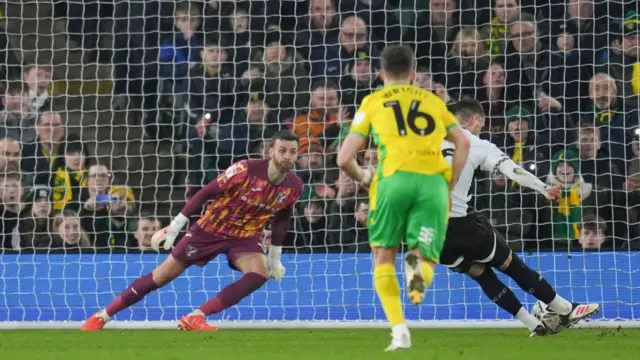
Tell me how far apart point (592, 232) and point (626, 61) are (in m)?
1.76

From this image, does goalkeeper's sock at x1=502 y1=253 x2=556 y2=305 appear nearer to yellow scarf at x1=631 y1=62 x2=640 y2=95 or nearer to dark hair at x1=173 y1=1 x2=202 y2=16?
yellow scarf at x1=631 y1=62 x2=640 y2=95

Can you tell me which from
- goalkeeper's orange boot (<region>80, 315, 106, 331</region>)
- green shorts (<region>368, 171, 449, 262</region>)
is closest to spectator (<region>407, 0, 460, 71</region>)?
goalkeeper's orange boot (<region>80, 315, 106, 331</region>)

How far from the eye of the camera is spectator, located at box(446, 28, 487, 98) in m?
9.74

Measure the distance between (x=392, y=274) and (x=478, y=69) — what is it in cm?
501

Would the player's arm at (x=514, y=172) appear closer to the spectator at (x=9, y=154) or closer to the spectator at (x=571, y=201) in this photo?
the spectator at (x=571, y=201)

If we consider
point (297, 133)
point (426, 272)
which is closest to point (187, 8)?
point (297, 133)

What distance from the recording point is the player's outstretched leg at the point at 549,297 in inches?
274

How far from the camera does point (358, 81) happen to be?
9875 millimetres

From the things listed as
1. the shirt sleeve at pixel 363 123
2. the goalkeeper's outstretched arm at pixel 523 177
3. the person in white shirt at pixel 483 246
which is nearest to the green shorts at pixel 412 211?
the shirt sleeve at pixel 363 123

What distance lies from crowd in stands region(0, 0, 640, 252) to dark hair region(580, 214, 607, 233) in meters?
0.01

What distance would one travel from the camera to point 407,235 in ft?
16.7

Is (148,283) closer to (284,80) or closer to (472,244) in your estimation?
(472,244)

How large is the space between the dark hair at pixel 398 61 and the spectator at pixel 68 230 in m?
5.07

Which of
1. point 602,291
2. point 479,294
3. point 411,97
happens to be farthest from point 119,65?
point 411,97
